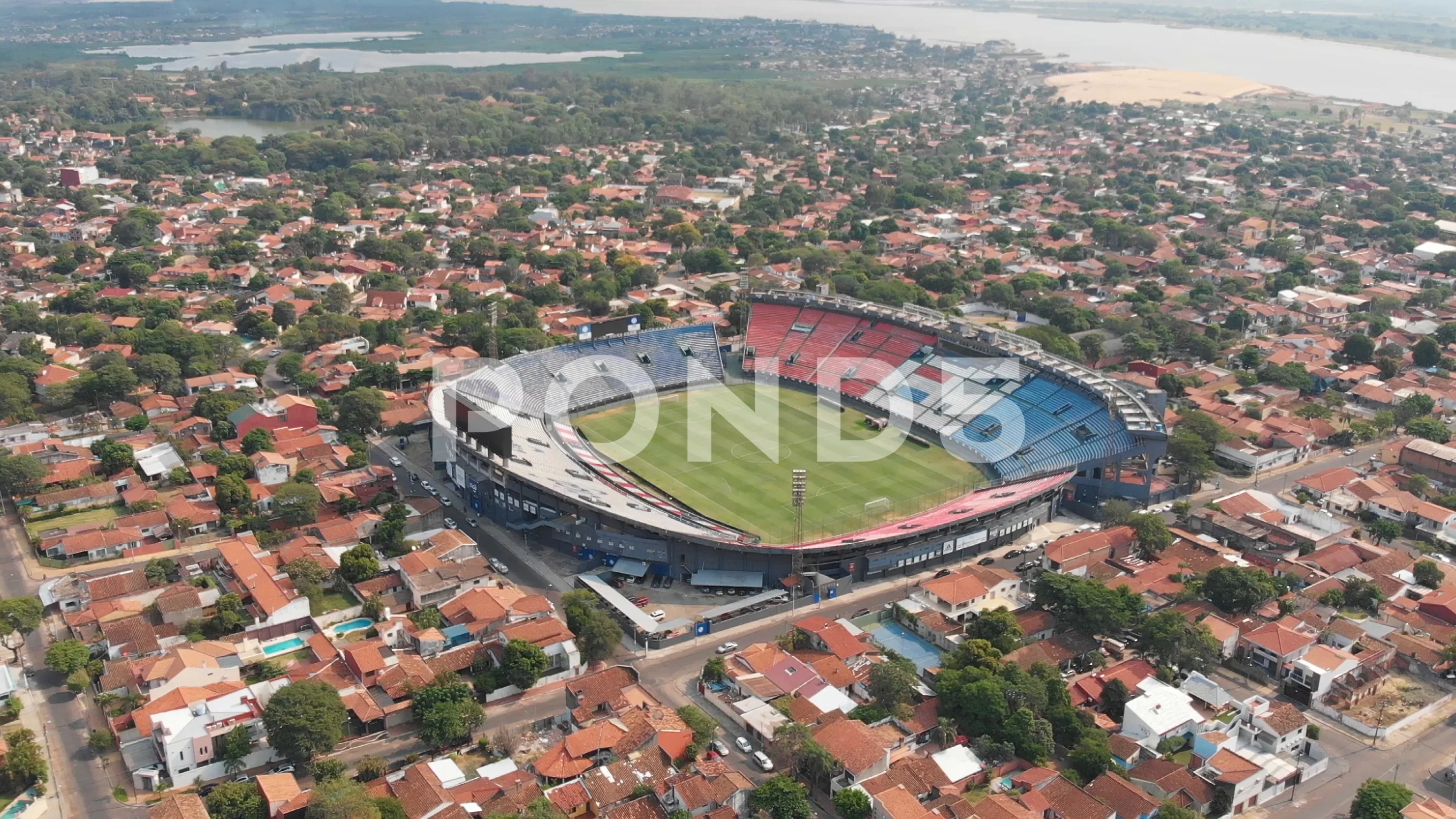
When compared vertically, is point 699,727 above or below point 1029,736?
below

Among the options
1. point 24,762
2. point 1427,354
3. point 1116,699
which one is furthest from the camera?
point 1427,354

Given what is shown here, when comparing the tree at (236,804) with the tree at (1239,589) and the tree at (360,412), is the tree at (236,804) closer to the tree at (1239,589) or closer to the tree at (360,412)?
the tree at (360,412)

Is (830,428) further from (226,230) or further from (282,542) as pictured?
(226,230)

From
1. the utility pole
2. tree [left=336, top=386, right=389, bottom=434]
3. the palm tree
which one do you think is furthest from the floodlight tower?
the utility pole

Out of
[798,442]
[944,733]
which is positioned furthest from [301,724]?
[798,442]

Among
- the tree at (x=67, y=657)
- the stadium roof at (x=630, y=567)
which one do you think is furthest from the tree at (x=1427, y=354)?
the tree at (x=67, y=657)

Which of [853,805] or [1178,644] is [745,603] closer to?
[853,805]
